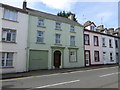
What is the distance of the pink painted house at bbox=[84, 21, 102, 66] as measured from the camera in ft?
68.7

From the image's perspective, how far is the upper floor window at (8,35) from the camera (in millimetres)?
13419

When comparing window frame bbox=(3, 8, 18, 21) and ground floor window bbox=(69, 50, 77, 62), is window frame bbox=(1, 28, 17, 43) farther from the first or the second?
ground floor window bbox=(69, 50, 77, 62)

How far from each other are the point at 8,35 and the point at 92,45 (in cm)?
1555

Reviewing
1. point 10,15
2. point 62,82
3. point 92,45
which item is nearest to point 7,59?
point 10,15

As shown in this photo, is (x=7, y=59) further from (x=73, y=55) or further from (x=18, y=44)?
(x=73, y=55)

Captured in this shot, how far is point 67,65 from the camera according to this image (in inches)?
712

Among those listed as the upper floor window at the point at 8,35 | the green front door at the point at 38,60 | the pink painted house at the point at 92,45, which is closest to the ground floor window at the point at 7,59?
the upper floor window at the point at 8,35

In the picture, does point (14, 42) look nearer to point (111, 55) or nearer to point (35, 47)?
point (35, 47)

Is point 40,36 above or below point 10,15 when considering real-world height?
below

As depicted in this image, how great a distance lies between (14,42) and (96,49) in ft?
52.5

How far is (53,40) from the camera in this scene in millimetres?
17250

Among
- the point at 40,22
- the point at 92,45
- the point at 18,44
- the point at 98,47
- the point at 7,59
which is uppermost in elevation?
the point at 40,22

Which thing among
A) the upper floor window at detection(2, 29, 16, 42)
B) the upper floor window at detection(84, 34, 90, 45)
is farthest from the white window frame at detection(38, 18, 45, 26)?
the upper floor window at detection(84, 34, 90, 45)

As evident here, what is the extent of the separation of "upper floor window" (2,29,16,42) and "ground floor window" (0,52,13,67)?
1775mm
